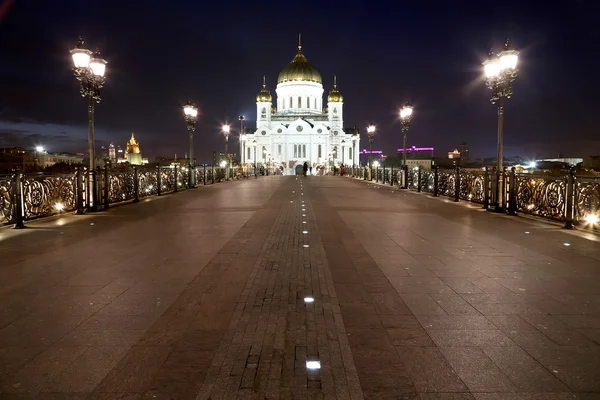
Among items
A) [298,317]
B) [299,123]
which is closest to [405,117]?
[298,317]

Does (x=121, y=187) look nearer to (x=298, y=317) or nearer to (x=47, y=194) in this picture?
(x=47, y=194)

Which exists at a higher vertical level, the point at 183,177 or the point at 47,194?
the point at 183,177

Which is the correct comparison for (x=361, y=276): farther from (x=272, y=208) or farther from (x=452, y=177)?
(x=452, y=177)

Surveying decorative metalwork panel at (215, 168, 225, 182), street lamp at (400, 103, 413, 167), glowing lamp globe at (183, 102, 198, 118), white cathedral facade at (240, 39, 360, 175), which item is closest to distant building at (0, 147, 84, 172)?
white cathedral facade at (240, 39, 360, 175)

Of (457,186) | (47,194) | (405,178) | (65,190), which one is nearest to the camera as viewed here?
(47,194)

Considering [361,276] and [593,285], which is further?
[361,276]

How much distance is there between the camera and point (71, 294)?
6004mm

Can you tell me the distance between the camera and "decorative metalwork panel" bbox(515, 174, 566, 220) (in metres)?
12.7

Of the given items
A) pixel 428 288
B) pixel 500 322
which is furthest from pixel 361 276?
pixel 500 322

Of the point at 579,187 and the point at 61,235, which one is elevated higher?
the point at 579,187

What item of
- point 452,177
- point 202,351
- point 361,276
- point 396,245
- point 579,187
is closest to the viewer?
point 202,351

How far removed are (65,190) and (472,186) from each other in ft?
47.5

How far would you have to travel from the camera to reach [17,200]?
11953mm

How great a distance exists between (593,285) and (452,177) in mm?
15295
